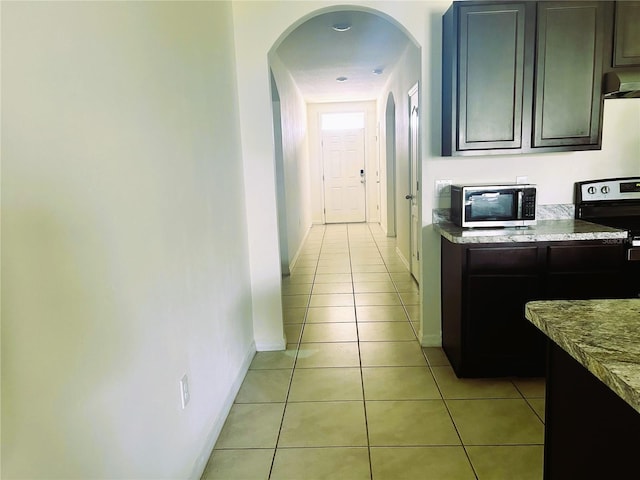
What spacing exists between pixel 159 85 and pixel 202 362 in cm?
123

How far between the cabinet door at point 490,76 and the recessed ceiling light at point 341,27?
155 centimetres

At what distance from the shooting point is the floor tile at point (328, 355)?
2.99 meters

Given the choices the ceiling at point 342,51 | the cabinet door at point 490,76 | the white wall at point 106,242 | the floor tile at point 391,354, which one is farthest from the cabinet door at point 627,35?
the white wall at point 106,242

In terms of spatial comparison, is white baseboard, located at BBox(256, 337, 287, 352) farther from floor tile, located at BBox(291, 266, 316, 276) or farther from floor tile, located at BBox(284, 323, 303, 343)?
floor tile, located at BBox(291, 266, 316, 276)

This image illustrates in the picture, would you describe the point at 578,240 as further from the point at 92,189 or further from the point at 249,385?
the point at 92,189

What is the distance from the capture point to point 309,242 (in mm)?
7480

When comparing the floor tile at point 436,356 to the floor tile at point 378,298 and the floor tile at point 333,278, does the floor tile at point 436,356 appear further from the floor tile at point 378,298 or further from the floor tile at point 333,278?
the floor tile at point 333,278

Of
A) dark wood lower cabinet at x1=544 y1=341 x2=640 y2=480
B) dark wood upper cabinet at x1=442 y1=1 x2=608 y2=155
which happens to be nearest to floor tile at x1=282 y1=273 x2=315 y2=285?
dark wood upper cabinet at x1=442 y1=1 x2=608 y2=155

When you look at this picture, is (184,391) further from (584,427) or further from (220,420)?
(584,427)

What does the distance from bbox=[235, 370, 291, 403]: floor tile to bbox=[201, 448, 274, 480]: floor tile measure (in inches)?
18.1

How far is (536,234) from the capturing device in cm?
254

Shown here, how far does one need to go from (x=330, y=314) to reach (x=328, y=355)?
82 cm

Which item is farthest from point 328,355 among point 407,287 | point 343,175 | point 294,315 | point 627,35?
point 343,175

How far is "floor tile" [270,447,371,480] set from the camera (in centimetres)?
195
